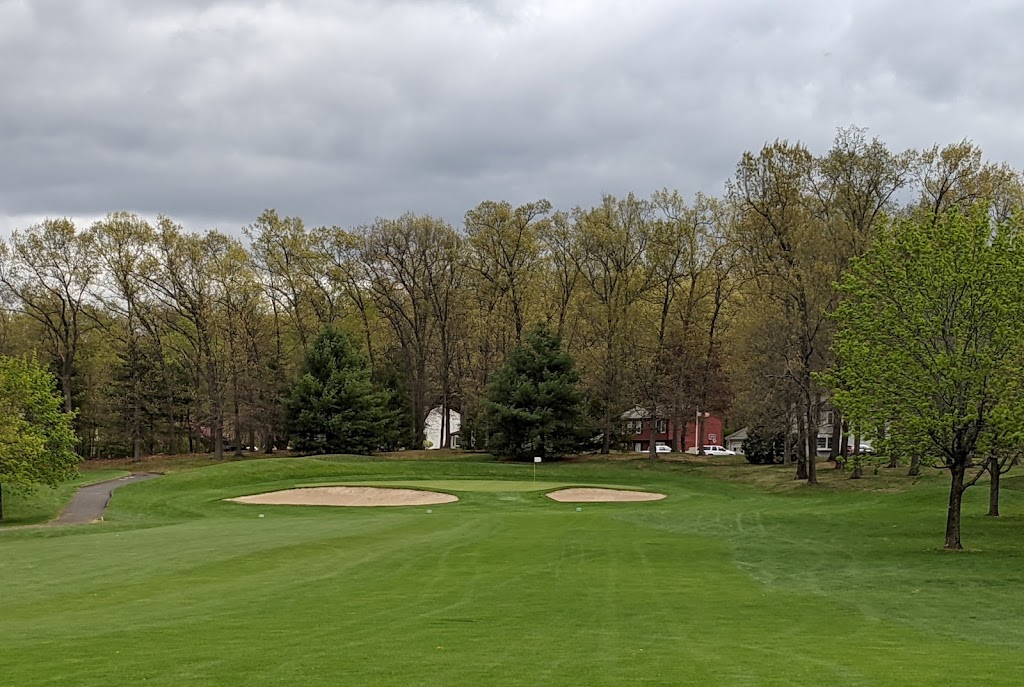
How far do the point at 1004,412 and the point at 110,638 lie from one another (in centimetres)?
1995

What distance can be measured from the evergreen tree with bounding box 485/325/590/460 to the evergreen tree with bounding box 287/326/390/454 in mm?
9676

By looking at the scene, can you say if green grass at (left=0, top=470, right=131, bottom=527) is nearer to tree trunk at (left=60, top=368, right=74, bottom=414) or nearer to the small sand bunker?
the small sand bunker

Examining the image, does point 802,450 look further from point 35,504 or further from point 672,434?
point 672,434

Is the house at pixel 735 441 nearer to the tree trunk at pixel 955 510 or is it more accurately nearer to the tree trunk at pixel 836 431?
the tree trunk at pixel 836 431

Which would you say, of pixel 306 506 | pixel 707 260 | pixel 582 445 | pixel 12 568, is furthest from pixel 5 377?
pixel 707 260

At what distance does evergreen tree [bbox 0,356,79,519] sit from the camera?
3934 centimetres

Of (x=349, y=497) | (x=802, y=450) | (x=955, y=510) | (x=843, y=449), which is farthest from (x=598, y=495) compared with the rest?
(x=955, y=510)

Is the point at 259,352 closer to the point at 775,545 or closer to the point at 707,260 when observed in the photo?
the point at 707,260

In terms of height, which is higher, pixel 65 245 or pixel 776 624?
pixel 65 245

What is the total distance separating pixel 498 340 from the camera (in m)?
72.3

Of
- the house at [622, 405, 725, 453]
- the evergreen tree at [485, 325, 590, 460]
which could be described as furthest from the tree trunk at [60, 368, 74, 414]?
the house at [622, 405, 725, 453]

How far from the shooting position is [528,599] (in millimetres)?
16547

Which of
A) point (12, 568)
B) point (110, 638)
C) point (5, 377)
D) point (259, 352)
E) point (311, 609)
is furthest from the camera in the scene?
point (259, 352)

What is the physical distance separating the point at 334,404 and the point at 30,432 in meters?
26.2
